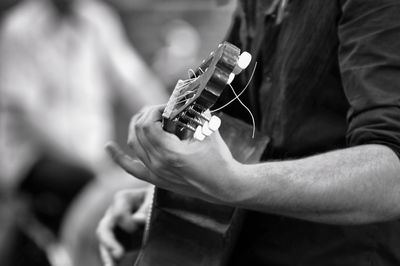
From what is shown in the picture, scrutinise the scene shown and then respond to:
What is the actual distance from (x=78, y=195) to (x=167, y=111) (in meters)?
2.67

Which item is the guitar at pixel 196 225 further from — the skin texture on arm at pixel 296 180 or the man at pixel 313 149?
the skin texture on arm at pixel 296 180

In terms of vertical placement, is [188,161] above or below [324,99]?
above

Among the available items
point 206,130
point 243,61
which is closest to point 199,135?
point 206,130

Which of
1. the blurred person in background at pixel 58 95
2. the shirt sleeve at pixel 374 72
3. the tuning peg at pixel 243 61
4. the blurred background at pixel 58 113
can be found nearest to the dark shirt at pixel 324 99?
the shirt sleeve at pixel 374 72

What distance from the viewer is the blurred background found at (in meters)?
3.65

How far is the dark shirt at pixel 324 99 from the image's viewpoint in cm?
129

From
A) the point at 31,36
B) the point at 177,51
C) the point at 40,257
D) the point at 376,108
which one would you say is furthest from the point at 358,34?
the point at 177,51

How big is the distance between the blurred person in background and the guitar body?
7.36ft

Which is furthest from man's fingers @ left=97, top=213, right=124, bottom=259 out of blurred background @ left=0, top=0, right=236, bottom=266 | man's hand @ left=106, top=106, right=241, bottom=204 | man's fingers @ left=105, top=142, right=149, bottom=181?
blurred background @ left=0, top=0, right=236, bottom=266

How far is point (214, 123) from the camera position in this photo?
118 cm

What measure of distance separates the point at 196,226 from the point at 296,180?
1.04 ft

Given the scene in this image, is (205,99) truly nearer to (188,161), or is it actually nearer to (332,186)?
(188,161)

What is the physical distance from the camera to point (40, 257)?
311 cm

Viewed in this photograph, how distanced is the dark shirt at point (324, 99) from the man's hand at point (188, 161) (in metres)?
0.25
